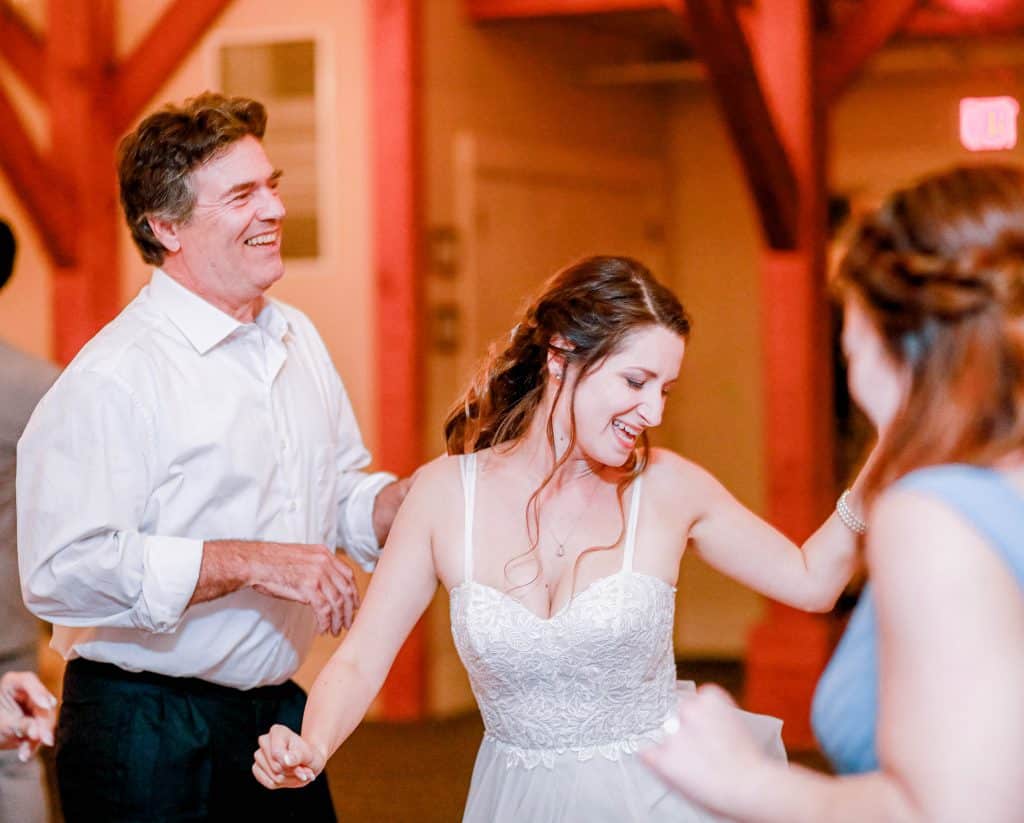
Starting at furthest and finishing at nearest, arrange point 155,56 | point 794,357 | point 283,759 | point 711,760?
point 155,56 → point 794,357 → point 283,759 → point 711,760

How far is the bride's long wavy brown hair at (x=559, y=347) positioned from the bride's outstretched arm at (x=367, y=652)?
0.54ft

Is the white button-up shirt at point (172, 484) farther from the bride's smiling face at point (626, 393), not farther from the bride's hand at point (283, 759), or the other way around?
the bride's smiling face at point (626, 393)

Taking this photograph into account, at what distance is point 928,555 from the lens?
51.3 inches

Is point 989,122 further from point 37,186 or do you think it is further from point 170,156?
point 170,156

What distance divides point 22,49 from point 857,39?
3.32m

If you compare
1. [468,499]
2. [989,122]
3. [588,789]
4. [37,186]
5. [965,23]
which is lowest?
[588,789]

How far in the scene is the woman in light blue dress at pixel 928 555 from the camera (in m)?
1.28

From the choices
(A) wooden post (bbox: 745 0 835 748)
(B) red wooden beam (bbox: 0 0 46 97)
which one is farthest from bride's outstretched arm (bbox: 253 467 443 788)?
(B) red wooden beam (bbox: 0 0 46 97)

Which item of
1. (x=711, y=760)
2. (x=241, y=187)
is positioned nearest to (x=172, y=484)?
(x=241, y=187)

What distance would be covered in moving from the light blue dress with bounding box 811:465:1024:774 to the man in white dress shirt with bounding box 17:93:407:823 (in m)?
1.11

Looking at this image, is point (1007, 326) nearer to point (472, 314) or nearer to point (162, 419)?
point (162, 419)

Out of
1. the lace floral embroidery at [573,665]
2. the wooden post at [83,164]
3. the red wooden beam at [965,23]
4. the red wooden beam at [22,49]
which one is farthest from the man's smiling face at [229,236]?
the red wooden beam at [965,23]

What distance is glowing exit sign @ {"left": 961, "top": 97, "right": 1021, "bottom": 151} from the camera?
6285 mm

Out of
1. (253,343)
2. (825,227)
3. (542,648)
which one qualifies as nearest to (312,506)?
(253,343)
